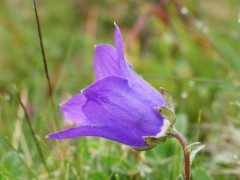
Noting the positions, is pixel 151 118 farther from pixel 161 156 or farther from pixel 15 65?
pixel 15 65

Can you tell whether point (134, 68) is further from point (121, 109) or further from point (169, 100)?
point (121, 109)

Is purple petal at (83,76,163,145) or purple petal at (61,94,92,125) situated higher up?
purple petal at (83,76,163,145)

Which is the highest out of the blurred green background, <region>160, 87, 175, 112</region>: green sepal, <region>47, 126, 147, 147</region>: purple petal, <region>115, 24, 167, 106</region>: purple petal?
<region>115, 24, 167, 106</region>: purple petal

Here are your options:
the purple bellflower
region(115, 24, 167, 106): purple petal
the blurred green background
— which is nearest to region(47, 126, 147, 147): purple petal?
the purple bellflower

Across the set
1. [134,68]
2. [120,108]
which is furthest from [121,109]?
[134,68]

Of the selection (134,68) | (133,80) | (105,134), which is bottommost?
Result: (134,68)

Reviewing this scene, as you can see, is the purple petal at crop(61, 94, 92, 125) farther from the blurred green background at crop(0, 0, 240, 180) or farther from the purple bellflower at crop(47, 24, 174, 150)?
the blurred green background at crop(0, 0, 240, 180)

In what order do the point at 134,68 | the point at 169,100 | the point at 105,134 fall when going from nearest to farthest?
the point at 105,134 → the point at 169,100 → the point at 134,68
